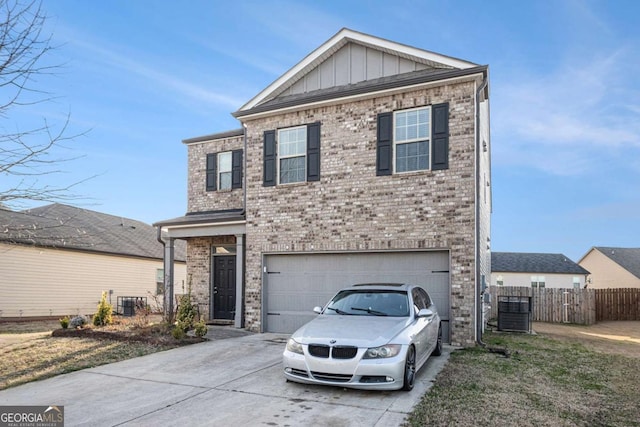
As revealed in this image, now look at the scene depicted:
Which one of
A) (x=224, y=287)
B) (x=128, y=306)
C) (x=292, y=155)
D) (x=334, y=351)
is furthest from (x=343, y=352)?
(x=128, y=306)

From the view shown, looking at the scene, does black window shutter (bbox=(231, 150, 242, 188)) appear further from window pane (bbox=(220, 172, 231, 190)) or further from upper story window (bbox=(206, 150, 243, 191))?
window pane (bbox=(220, 172, 231, 190))

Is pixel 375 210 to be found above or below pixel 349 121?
below

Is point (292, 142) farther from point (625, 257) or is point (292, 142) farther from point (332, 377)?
point (625, 257)

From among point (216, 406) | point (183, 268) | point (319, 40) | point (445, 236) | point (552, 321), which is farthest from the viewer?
point (183, 268)

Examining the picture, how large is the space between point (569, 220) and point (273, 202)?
3059cm

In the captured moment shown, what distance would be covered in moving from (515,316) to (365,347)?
10005 mm

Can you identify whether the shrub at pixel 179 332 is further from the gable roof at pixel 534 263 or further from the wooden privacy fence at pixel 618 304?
the gable roof at pixel 534 263

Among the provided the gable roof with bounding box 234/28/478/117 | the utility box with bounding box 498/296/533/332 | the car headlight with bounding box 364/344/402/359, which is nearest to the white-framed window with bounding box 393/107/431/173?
the gable roof with bounding box 234/28/478/117

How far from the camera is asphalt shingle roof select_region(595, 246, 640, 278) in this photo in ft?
115

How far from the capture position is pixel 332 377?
20.0 feet

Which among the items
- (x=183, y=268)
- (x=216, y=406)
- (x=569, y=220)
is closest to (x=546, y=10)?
(x=216, y=406)

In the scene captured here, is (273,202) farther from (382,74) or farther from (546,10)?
(546,10)

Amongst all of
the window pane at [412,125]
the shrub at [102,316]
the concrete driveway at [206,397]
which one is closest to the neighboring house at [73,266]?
the shrub at [102,316]

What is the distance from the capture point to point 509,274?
37125 mm
